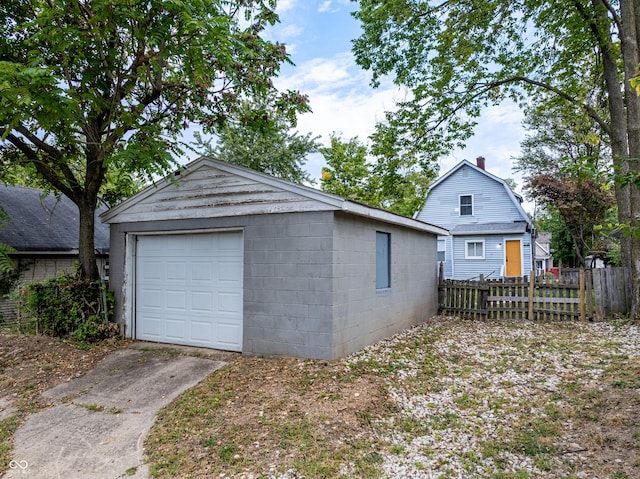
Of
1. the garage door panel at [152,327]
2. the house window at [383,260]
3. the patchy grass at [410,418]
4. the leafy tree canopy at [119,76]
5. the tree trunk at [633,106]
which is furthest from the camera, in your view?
the tree trunk at [633,106]

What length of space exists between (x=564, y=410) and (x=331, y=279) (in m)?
3.14

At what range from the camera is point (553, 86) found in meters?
11.6

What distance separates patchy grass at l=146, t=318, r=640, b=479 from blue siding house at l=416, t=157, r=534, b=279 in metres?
11.9

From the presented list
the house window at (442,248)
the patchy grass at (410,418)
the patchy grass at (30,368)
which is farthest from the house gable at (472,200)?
the patchy grass at (30,368)

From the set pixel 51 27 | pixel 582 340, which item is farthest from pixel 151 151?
pixel 582 340

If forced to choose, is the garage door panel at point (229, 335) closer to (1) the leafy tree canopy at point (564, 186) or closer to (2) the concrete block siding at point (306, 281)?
(2) the concrete block siding at point (306, 281)

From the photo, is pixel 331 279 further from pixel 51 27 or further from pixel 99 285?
pixel 51 27

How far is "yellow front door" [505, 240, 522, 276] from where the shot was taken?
17516 mm

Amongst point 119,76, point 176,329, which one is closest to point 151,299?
point 176,329

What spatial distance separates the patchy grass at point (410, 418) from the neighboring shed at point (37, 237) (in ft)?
26.5

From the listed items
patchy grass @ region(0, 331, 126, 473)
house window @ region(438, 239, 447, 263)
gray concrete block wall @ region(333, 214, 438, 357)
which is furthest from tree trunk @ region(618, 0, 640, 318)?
patchy grass @ region(0, 331, 126, 473)

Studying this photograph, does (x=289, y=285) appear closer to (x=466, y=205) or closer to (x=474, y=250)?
→ (x=474, y=250)

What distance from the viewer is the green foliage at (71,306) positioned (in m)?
6.87

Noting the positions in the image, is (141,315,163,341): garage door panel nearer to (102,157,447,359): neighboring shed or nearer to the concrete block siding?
(102,157,447,359): neighboring shed
